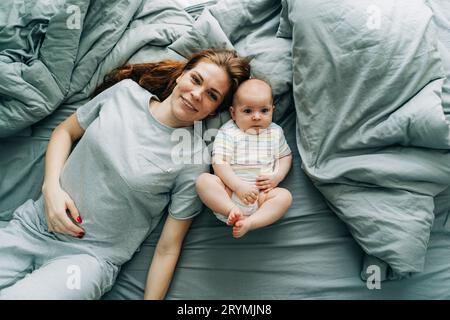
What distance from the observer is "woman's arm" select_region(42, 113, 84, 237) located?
1.07 m

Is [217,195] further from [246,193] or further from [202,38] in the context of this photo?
[202,38]

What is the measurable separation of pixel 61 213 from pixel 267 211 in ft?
1.57

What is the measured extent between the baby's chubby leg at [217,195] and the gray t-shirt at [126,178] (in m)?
0.05

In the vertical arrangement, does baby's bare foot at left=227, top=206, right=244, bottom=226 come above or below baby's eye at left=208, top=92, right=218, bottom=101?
below

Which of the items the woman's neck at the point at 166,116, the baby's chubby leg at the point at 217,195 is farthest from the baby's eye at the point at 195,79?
the baby's chubby leg at the point at 217,195

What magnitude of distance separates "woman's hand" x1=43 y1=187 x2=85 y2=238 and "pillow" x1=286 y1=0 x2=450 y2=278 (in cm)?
56

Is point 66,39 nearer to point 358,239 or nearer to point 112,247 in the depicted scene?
point 112,247

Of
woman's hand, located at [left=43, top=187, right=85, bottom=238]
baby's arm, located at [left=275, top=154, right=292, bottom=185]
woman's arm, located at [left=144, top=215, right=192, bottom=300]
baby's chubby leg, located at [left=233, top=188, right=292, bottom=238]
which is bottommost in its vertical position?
woman's arm, located at [left=144, top=215, right=192, bottom=300]

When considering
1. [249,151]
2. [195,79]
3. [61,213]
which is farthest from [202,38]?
[61,213]

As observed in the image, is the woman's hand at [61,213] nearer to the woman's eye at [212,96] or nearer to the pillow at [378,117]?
the woman's eye at [212,96]

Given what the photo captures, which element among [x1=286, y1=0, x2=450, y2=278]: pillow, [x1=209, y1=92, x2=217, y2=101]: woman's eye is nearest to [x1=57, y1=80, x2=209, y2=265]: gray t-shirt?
[x1=209, y1=92, x2=217, y2=101]: woman's eye

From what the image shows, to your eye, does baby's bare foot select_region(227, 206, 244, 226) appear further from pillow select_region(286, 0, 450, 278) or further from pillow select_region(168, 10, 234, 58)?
pillow select_region(168, 10, 234, 58)

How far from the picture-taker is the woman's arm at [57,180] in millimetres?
1068
